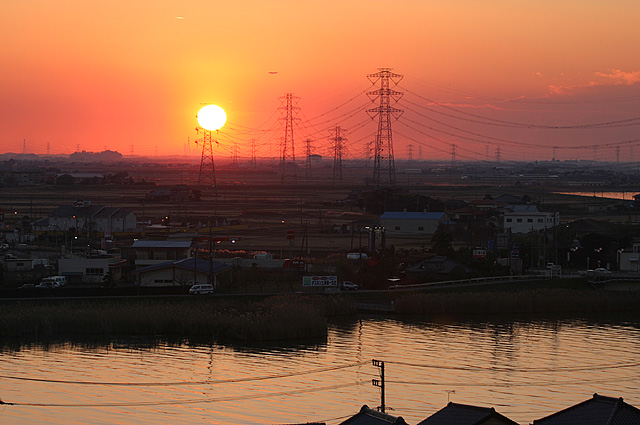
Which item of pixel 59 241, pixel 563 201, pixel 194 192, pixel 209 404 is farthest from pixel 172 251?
pixel 563 201

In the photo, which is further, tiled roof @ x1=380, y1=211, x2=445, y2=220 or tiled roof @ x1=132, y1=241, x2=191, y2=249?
tiled roof @ x1=380, y1=211, x2=445, y2=220

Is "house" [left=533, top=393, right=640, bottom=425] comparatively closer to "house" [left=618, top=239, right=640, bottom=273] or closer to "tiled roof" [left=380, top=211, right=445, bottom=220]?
"house" [left=618, top=239, right=640, bottom=273]

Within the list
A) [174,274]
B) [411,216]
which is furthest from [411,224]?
[174,274]

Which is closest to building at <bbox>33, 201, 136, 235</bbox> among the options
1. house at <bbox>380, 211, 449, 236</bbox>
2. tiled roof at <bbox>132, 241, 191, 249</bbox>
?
tiled roof at <bbox>132, 241, 191, 249</bbox>

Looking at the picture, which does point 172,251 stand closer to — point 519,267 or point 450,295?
point 450,295

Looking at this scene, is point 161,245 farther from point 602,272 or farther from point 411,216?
point 411,216

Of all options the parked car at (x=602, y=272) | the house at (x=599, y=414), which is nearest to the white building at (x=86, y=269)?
the parked car at (x=602, y=272)

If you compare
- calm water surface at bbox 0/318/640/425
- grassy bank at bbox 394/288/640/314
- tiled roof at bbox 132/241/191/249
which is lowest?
calm water surface at bbox 0/318/640/425
